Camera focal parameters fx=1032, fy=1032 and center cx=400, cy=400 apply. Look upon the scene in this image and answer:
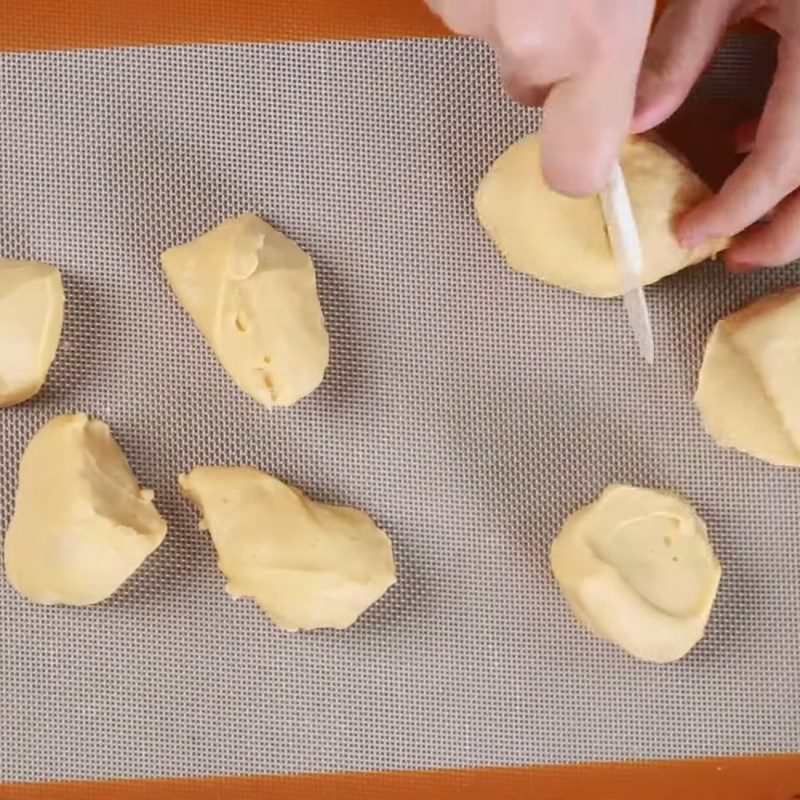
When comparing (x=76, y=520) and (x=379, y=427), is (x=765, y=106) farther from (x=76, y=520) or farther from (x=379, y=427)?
(x=76, y=520)

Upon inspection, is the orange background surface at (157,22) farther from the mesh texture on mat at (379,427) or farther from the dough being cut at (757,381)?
the dough being cut at (757,381)

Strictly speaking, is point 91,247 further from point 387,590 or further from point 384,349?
point 387,590

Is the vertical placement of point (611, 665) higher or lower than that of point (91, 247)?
lower

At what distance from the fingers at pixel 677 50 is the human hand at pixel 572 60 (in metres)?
0.20

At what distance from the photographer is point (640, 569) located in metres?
0.71

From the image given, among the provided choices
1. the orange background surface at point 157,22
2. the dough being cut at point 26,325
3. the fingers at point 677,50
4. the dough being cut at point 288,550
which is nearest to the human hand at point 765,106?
the fingers at point 677,50

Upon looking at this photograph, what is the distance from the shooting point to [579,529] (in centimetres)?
71

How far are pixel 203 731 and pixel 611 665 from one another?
0.97 ft

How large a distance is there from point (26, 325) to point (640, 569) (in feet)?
1.49

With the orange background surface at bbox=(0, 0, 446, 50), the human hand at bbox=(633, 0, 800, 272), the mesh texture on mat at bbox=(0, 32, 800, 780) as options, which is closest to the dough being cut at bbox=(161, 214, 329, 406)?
the mesh texture on mat at bbox=(0, 32, 800, 780)

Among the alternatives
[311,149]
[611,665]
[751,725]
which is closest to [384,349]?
[311,149]

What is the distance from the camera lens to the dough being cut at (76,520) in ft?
2.26

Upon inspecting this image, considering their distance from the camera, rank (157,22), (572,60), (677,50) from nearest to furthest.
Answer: (572,60), (677,50), (157,22)

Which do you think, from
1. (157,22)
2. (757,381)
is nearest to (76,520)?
(157,22)
